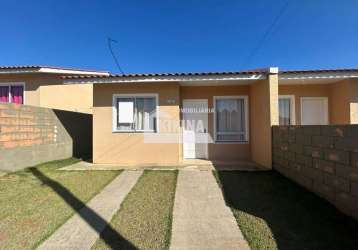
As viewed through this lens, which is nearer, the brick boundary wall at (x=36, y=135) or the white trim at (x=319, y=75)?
the brick boundary wall at (x=36, y=135)

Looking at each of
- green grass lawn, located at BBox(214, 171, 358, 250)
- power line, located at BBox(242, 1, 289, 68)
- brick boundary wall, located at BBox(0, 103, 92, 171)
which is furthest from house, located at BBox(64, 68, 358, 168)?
power line, located at BBox(242, 1, 289, 68)

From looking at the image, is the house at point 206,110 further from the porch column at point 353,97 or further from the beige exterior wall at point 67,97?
the beige exterior wall at point 67,97

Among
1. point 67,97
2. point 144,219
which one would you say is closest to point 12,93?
point 67,97

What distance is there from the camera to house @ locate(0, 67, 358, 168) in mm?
8844

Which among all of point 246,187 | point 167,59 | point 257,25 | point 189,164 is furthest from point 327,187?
point 167,59

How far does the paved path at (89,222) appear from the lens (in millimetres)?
3445

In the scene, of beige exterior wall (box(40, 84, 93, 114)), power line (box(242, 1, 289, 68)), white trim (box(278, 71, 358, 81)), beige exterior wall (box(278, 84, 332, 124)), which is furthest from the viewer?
beige exterior wall (box(40, 84, 93, 114))

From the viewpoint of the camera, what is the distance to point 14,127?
8.08m

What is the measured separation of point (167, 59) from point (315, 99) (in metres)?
14.4

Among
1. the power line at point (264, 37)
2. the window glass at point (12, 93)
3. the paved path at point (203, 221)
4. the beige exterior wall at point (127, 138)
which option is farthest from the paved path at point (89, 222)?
the power line at point (264, 37)

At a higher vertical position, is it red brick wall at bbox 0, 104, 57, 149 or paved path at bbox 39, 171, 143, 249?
red brick wall at bbox 0, 104, 57, 149

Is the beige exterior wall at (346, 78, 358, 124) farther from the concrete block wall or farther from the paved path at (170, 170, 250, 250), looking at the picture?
the concrete block wall

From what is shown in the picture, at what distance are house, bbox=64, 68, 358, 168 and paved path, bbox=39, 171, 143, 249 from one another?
3.50 meters

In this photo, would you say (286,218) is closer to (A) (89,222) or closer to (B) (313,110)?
(A) (89,222)
